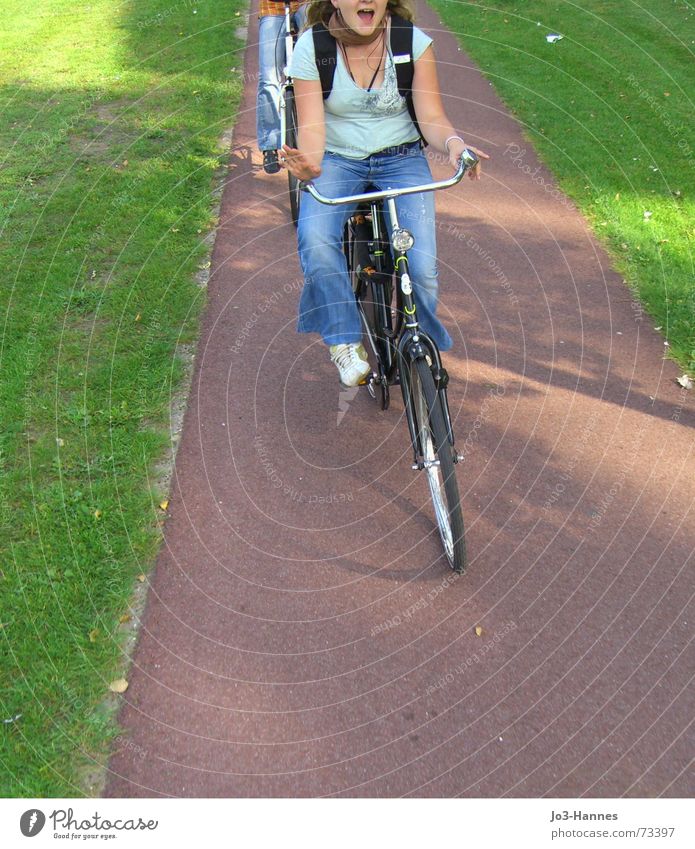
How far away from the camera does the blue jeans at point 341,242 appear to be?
3.72 m

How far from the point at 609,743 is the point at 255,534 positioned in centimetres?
188

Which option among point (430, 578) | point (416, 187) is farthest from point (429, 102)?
point (430, 578)

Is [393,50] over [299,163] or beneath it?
over

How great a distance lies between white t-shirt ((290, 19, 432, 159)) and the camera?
3.74 m

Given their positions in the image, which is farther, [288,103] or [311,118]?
[288,103]

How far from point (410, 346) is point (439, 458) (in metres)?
0.53

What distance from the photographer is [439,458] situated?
11.1 ft

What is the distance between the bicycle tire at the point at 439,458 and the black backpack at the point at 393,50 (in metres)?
1.49

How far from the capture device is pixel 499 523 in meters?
3.89

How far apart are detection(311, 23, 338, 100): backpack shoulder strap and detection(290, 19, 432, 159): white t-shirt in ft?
0.06

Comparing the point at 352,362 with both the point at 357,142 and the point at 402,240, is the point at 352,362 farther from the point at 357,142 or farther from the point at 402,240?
the point at 357,142

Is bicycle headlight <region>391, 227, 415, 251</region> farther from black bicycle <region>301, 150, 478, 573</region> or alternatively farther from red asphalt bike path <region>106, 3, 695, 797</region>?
red asphalt bike path <region>106, 3, 695, 797</region>

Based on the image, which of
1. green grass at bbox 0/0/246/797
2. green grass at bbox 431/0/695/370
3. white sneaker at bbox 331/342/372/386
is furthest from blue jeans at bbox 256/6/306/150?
white sneaker at bbox 331/342/372/386

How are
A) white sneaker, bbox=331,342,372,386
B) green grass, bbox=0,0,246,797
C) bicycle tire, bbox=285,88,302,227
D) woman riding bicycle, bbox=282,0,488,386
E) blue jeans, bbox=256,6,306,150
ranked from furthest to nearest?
blue jeans, bbox=256,6,306,150, bicycle tire, bbox=285,88,302,227, white sneaker, bbox=331,342,372,386, woman riding bicycle, bbox=282,0,488,386, green grass, bbox=0,0,246,797
